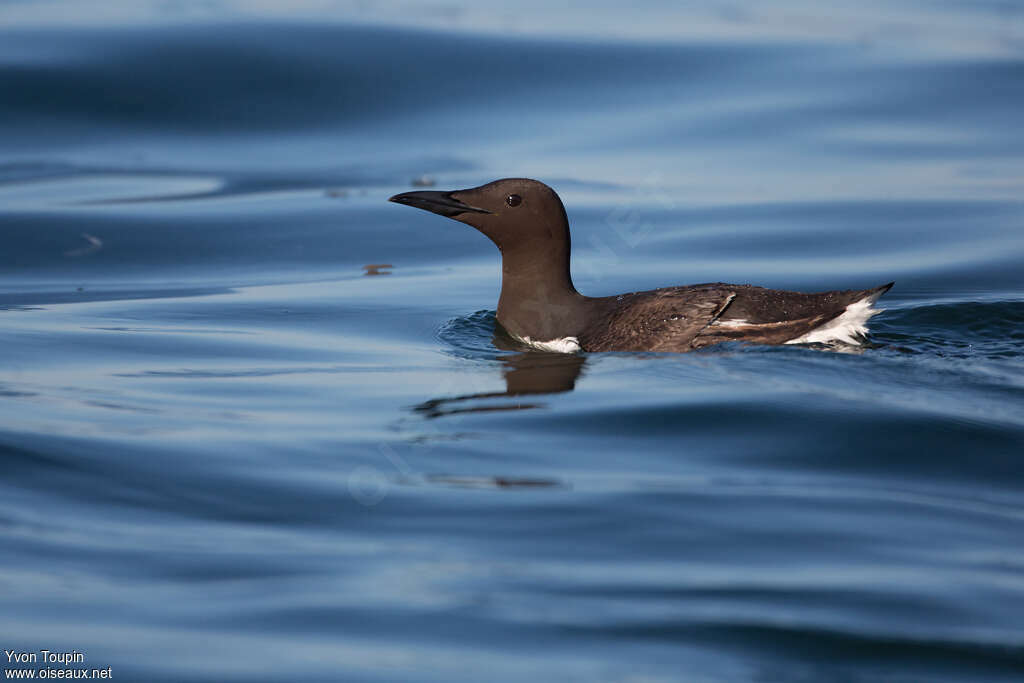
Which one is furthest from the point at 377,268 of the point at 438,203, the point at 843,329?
the point at 843,329

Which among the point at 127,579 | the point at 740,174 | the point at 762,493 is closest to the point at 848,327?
the point at 762,493

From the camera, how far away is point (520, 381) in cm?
711

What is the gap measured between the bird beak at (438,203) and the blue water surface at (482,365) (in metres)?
0.75

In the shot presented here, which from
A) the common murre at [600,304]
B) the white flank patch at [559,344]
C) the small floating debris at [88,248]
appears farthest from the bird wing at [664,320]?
the small floating debris at [88,248]

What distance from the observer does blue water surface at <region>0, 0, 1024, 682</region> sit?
397 centimetres

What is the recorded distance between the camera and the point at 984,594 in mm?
4098

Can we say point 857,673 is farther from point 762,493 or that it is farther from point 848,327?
point 848,327

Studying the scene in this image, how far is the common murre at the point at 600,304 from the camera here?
7.27 meters

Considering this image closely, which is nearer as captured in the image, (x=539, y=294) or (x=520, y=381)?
(x=520, y=381)

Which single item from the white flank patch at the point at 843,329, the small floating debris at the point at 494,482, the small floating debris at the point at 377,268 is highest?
the small floating debris at the point at 377,268

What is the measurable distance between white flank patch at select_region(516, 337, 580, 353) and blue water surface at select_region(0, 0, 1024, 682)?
0.24 metres

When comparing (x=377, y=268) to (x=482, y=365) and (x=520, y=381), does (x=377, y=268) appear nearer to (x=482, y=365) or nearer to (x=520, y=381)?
(x=482, y=365)

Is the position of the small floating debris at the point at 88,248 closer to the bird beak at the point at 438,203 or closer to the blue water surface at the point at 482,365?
the blue water surface at the point at 482,365

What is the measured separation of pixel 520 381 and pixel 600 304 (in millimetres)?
1111
